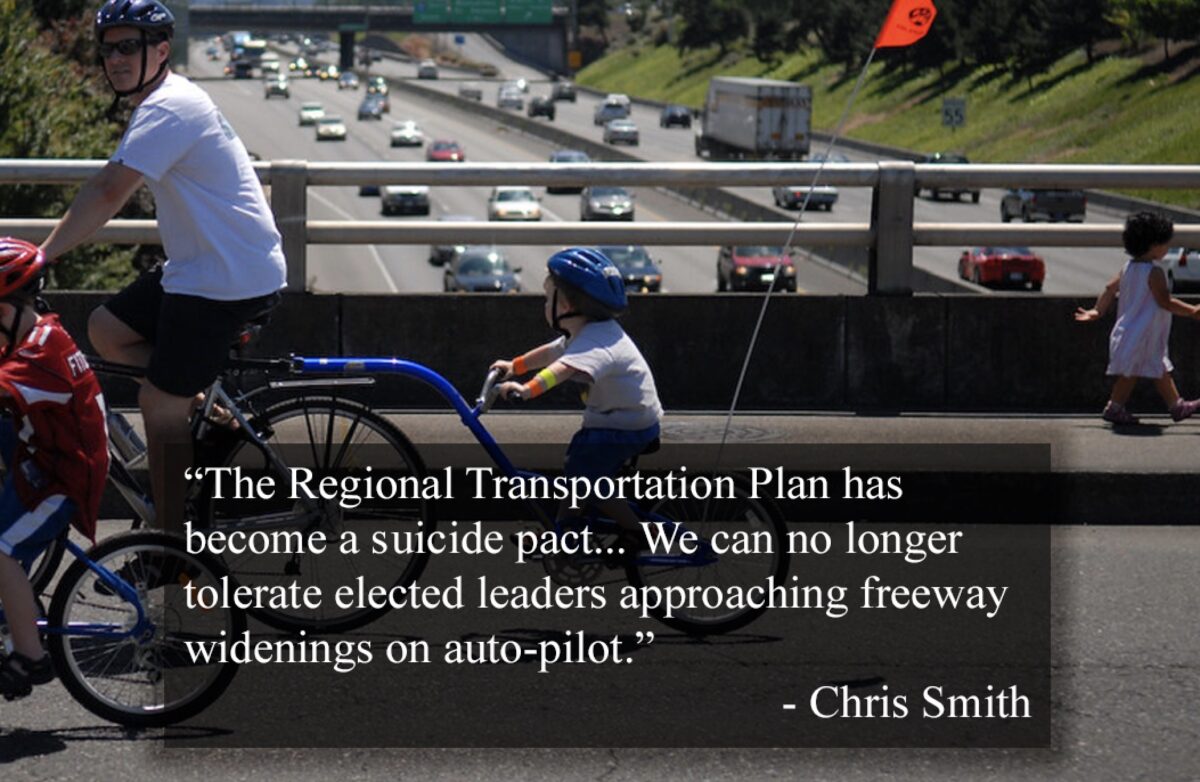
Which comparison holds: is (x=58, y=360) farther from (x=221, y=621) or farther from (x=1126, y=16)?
(x=1126, y=16)

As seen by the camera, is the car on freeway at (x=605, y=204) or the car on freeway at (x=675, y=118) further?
the car on freeway at (x=675, y=118)

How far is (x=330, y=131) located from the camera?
374 feet

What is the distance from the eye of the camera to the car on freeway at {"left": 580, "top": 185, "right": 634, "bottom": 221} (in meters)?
58.8

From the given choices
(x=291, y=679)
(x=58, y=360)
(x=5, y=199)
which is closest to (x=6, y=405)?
(x=58, y=360)

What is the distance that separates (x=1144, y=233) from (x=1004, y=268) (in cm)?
3770

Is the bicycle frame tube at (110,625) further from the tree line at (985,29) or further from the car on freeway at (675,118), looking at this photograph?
the car on freeway at (675,118)

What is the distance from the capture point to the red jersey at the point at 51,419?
19.7ft

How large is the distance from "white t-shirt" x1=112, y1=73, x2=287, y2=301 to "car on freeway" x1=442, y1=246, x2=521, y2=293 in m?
40.5

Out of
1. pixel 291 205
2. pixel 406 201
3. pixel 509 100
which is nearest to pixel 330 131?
pixel 509 100

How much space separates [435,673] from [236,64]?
622 ft

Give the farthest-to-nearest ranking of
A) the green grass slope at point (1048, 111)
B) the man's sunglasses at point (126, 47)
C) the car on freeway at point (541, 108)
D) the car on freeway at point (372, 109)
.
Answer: the car on freeway at point (372, 109), the car on freeway at point (541, 108), the green grass slope at point (1048, 111), the man's sunglasses at point (126, 47)

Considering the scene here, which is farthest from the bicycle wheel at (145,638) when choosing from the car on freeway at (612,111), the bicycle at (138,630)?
the car on freeway at (612,111)

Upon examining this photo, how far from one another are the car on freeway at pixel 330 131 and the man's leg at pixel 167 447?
356 feet

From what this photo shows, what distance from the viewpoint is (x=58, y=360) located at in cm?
603
